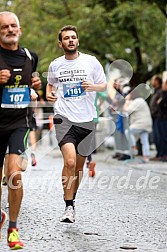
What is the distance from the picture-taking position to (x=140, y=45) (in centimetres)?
2233

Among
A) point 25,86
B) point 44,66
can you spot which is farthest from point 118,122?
point 25,86

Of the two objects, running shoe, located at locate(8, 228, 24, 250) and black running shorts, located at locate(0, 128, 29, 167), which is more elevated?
black running shorts, located at locate(0, 128, 29, 167)

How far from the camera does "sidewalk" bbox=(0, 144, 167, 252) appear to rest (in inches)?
269

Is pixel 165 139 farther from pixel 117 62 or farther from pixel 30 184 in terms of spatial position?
pixel 30 184

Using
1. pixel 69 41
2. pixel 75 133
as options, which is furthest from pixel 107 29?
pixel 75 133

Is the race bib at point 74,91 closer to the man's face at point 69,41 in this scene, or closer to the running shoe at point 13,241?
the man's face at point 69,41

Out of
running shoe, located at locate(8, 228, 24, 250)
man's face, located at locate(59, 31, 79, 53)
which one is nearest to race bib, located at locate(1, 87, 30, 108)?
running shoe, located at locate(8, 228, 24, 250)

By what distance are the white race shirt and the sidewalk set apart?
1131 millimetres

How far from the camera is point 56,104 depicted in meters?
8.40

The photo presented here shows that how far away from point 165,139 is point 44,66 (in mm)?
6742

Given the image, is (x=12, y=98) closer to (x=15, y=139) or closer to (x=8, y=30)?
(x=15, y=139)

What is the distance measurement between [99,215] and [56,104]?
4.34 feet

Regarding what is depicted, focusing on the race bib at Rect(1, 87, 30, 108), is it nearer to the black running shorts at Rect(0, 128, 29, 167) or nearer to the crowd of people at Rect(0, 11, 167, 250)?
the crowd of people at Rect(0, 11, 167, 250)

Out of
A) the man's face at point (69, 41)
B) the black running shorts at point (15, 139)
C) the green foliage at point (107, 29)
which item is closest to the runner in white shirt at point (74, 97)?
the man's face at point (69, 41)
